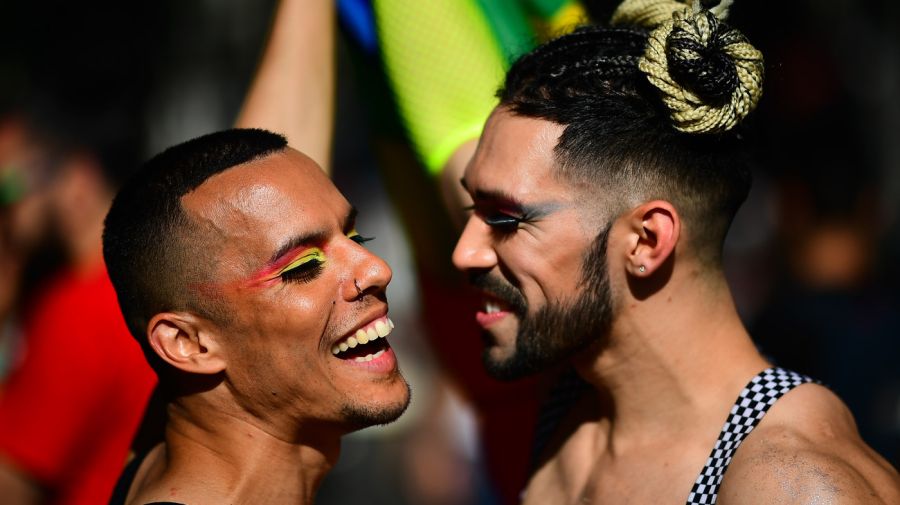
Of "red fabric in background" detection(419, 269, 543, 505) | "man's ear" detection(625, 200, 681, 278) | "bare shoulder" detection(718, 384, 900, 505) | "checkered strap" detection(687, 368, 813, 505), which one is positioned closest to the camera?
"bare shoulder" detection(718, 384, 900, 505)

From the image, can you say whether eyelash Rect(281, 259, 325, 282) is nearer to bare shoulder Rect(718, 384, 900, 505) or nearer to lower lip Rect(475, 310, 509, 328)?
lower lip Rect(475, 310, 509, 328)

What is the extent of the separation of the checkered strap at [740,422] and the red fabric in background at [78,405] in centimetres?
188

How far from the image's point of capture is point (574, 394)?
3.15 m

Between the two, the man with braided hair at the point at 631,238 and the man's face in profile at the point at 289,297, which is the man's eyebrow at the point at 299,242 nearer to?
the man's face in profile at the point at 289,297

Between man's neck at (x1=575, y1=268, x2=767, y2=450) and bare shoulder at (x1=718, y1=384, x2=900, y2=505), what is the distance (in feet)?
0.70

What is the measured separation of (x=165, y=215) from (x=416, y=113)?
1.03 meters

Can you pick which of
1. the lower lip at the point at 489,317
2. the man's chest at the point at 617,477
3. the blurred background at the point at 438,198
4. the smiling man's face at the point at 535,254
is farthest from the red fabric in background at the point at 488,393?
the smiling man's face at the point at 535,254

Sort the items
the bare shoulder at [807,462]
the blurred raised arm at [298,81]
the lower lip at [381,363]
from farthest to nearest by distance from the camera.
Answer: the blurred raised arm at [298,81] → the lower lip at [381,363] → the bare shoulder at [807,462]

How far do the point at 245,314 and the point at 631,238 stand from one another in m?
1.00

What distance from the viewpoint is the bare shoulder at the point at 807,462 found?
7.01 ft

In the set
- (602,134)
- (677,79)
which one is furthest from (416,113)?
(677,79)

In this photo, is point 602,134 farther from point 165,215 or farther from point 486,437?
point 486,437

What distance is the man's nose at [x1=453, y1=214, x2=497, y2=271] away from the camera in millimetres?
2791

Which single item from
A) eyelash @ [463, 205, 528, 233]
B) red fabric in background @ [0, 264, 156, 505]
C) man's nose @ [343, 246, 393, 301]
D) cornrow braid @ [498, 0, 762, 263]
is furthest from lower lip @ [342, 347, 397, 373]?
red fabric in background @ [0, 264, 156, 505]
